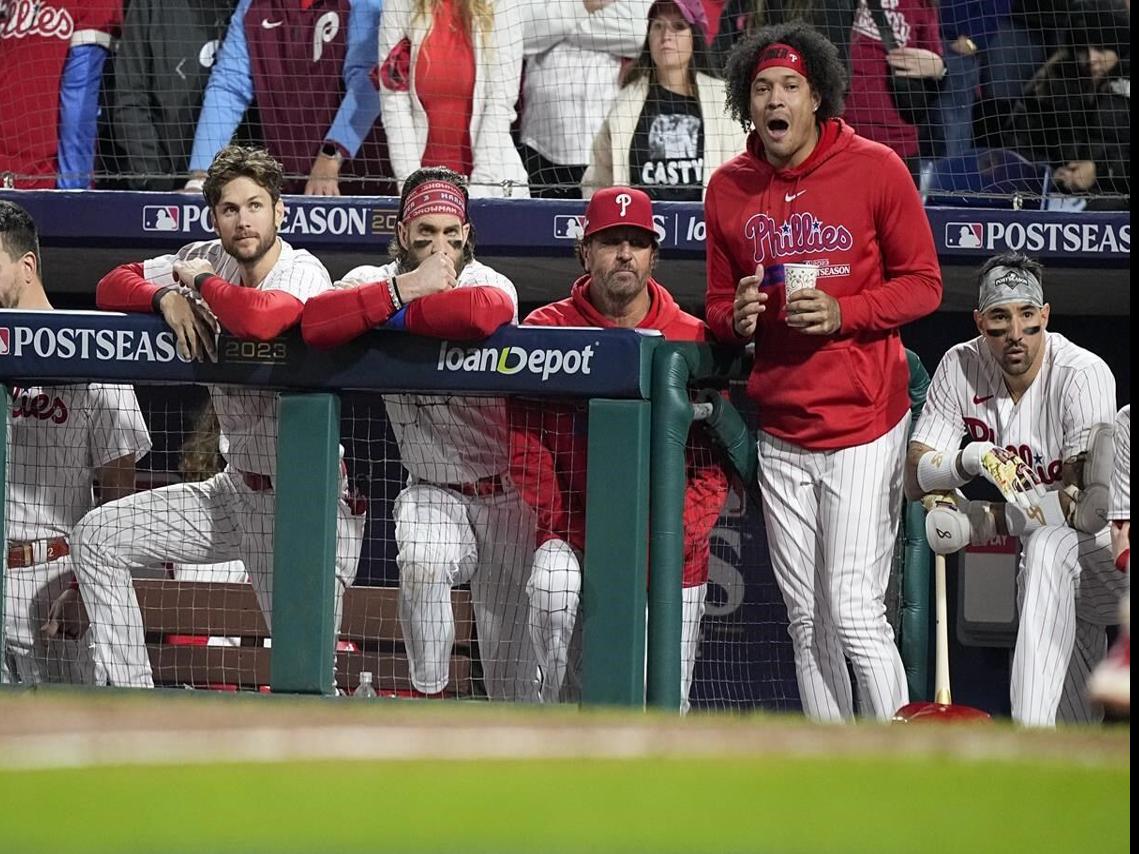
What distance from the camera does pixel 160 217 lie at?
6.45 meters

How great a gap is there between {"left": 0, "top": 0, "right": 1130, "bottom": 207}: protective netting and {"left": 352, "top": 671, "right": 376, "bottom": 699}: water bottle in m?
2.46

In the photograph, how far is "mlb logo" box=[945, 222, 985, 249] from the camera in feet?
20.5

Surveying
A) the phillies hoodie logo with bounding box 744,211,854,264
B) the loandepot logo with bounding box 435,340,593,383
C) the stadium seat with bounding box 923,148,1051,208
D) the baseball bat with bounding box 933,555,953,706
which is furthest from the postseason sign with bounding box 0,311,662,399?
the stadium seat with bounding box 923,148,1051,208

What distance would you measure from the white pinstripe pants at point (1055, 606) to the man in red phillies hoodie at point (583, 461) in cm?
85

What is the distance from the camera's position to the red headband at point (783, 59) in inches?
174

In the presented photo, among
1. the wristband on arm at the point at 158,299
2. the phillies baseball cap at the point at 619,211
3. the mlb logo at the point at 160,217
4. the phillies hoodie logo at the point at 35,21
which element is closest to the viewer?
the wristband on arm at the point at 158,299

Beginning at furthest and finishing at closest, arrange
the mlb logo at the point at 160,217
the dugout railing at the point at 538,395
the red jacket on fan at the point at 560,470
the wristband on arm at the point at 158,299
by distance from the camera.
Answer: the mlb logo at the point at 160,217, the wristband on arm at the point at 158,299, the red jacket on fan at the point at 560,470, the dugout railing at the point at 538,395

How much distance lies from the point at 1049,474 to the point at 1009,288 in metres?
0.54

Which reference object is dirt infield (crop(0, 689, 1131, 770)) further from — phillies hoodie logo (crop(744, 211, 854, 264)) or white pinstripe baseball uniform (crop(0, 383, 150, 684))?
white pinstripe baseball uniform (crop(0, 383, 150, 684))

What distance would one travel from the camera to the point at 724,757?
4.88 feet

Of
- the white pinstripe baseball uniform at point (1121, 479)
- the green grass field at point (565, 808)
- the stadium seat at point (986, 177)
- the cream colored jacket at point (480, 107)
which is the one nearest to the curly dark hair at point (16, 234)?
the cream colored jacket at point (480, 107)

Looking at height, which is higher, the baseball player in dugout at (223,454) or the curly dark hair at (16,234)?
the curly dark hair at (16,234)

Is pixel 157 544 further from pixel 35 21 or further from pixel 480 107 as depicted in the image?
pixel 35 21

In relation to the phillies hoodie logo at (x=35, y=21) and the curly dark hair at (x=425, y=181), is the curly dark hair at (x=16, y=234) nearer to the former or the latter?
the curly dark hair at (x=425, y=181)
